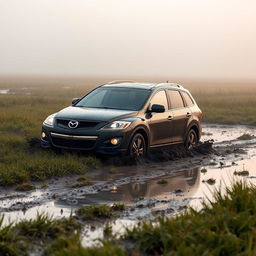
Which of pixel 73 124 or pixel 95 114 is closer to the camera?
pixel 73 124

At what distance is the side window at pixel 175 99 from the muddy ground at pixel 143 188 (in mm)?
1070

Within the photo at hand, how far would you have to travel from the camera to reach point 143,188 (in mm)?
10531

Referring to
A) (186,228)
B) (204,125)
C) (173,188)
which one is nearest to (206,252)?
(186,228)

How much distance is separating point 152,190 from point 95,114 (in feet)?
9.88

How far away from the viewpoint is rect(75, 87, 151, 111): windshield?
1363cm

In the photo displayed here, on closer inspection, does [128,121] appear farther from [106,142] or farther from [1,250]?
[1,250]

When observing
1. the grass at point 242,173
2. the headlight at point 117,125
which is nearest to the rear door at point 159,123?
the headlight at point 117,125

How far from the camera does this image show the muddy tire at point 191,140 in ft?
49.5

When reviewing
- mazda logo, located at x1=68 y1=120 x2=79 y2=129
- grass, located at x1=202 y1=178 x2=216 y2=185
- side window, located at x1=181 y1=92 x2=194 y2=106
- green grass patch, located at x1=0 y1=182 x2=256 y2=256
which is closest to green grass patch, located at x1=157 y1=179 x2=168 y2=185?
grass, located at x1=202 y1=178 x2=216 y2=185

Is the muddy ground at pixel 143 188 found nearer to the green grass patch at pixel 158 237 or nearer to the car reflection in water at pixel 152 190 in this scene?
the car reflection in water at pixel 152 190

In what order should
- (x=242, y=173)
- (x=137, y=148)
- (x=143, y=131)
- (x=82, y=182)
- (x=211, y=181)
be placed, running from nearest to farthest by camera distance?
1. (x=82, y=182)
2. (x=211, y=181)
3. (x=242, y=173)
4. (x=137, y=148)
5. (x=143, y=131)

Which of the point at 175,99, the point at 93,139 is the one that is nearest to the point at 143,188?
the point at 93,139

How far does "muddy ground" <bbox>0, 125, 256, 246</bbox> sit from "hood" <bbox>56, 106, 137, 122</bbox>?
3.09ft

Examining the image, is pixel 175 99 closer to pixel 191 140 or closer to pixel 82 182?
pixel 191 140
